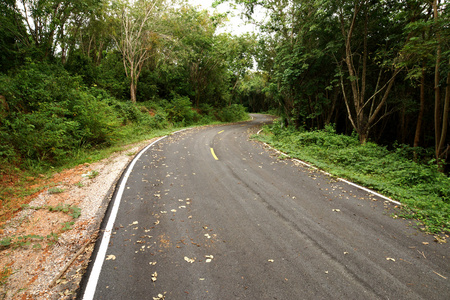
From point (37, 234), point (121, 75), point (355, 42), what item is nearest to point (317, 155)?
point (355, 42)

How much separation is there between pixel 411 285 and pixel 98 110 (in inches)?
466

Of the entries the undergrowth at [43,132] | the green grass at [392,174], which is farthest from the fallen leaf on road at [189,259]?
the green grass at [392,174]

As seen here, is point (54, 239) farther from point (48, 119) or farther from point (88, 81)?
point (88, 81)

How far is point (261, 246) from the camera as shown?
139 inches

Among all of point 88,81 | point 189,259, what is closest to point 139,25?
point 88,81

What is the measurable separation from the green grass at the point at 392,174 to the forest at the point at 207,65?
0.25 m

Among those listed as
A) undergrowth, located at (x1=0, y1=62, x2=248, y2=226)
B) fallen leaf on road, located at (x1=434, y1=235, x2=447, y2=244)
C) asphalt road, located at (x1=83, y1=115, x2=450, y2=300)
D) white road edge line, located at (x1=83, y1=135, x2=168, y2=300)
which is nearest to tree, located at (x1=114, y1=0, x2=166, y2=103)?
undergrowth, located at (x1=0, y1=62, x2=248, y2=226)

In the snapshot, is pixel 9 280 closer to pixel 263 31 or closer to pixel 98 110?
pixel 98 110

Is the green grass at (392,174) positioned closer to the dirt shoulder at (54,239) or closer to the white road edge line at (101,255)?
the white road edge line at (101,255)

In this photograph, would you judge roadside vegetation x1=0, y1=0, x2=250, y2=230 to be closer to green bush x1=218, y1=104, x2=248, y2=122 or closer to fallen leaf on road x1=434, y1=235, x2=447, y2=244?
green bush x1=218, y1=104, x2=248, y2=122

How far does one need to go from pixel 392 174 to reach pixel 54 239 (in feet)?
31.8

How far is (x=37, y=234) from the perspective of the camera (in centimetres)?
370

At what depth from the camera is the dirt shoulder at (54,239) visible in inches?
106

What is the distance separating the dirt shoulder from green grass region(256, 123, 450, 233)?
21.8ft
